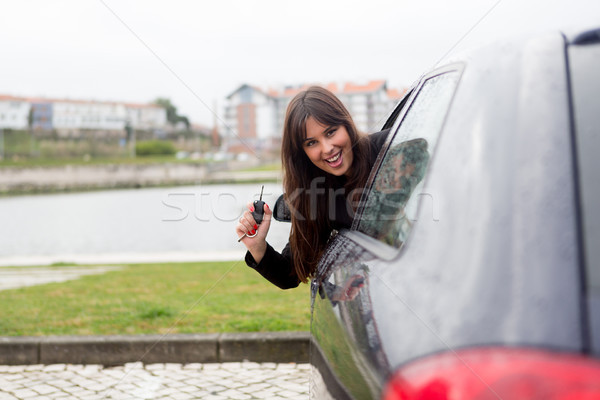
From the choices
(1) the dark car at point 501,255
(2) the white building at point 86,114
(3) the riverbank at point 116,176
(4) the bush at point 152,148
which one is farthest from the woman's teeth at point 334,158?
(2) the white building at point 86,114

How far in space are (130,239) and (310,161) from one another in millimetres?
20813

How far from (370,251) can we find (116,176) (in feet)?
241

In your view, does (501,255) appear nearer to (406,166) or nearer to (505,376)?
(505,376)

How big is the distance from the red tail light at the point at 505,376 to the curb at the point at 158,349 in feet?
11.7

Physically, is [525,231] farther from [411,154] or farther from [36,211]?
[36,211]

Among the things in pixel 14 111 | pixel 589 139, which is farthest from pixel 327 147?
pixel 14 111

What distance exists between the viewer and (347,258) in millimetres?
1766

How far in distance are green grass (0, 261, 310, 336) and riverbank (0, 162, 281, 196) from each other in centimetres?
5288

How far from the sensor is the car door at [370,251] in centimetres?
125

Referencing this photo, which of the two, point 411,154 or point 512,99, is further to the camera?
point 411,154

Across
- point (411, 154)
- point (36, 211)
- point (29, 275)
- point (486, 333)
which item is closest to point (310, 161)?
point (411, 154)

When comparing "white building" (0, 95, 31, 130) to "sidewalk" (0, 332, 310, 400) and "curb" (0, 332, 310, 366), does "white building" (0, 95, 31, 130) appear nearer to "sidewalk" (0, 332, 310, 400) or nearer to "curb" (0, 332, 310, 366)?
"curb" (0, 332, 310, 366)

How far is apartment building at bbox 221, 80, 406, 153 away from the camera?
99.2 m

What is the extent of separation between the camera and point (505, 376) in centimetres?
82
